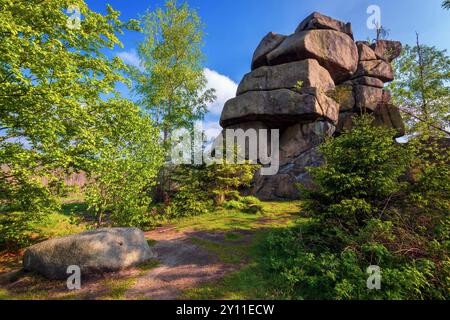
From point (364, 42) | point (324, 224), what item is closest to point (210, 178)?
point (324, 224)

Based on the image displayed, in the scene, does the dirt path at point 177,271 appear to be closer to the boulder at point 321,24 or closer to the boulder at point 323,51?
the boulder at point 323,51

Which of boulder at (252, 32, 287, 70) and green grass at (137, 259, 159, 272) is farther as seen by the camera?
boulder at (252, 32, 287, 70)

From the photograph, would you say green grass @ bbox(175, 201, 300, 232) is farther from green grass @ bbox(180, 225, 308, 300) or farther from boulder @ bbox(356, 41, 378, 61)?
boulder @ bbox(356, 41, 378, 61)

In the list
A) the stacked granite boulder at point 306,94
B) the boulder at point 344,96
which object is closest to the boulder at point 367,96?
the stacked granite boulder at point 306,94

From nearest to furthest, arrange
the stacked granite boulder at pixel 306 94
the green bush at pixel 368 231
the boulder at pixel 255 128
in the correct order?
1. the green bush at pixel 368 231
2. the stacked granite boulder at pixel 306 94
3. the boulder at pixel 255 128

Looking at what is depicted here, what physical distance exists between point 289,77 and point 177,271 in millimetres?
20022

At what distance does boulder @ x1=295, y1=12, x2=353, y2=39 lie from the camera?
23062 mm

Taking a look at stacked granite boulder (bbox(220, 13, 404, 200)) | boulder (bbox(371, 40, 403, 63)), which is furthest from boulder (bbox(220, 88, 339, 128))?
boulder (bbox(371, 40, 403, 63))

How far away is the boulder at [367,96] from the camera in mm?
22297

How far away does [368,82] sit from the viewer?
77.2 ft

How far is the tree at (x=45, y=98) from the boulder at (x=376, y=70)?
990 inches

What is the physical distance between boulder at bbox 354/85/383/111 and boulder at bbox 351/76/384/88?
603mm

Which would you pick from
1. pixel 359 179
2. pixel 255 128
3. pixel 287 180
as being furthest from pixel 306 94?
pixel 359 179
